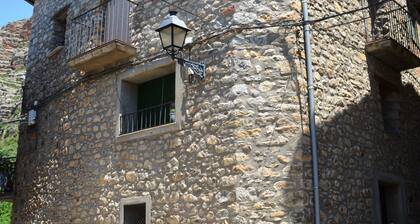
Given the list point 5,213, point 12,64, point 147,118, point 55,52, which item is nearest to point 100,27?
point 55,52

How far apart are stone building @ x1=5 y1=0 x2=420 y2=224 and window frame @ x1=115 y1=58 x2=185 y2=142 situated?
0.03 metres

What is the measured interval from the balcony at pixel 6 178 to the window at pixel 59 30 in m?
3.53

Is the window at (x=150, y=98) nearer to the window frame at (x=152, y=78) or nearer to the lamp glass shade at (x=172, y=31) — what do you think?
the window frame at (x=152, y=78)

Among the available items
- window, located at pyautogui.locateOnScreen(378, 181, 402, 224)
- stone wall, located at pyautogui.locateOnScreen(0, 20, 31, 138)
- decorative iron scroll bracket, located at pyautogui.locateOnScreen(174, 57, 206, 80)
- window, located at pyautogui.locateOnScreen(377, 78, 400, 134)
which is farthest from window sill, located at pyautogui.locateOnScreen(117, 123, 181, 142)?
stone wall, located at pyautogui.locateOnScreen(0, 20, 31, 138)

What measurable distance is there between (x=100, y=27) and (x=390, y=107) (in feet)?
18.9

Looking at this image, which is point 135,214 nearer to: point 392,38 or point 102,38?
point 102,38

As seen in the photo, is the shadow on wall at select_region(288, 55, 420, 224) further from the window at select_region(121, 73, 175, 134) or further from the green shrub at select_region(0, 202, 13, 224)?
the green shrub at select_region(0, 202, 13, 224)

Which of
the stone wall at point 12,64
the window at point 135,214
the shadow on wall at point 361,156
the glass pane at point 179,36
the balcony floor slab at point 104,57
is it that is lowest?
the window at point 135,214

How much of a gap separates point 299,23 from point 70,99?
194 inches

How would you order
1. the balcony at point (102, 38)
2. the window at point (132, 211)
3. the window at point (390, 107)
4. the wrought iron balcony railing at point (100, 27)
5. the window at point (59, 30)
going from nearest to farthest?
the window at point (132, 211), the balcony at point (102, 38), the wrought iron balcony railing at point (100, 27), the window at point (390, 107), the window at point (59, 30)

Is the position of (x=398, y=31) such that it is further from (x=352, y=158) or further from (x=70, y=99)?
(x=70, y=99)

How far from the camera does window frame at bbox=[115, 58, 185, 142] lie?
295 inches

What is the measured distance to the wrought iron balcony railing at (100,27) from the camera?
8906mm

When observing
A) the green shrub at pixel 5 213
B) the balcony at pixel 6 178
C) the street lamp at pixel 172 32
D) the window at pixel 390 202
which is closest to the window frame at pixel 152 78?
the street lamp at pixel 172 32
